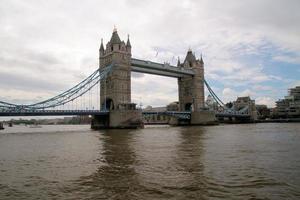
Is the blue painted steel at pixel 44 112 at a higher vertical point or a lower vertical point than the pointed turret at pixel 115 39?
lower

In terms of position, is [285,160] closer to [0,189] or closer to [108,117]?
[0,189]

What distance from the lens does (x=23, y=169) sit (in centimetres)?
1408

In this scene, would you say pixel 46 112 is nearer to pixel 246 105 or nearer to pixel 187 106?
pixel 187 106

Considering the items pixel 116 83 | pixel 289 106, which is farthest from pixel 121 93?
pixel 289 106

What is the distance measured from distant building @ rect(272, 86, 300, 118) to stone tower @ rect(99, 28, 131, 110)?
7269 centimetres

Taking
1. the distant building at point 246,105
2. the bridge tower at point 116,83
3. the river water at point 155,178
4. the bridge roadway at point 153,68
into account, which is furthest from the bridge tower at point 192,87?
the river water at point 155,178

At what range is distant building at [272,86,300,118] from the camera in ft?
400

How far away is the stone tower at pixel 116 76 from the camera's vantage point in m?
69.8

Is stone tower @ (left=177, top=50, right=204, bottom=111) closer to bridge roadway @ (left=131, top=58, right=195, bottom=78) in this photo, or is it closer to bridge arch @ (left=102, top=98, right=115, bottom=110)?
bridge roadway @ (left=131, top=58, right=195, bottom=78)

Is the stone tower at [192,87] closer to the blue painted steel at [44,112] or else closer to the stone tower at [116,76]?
the stone tower at [116,76]

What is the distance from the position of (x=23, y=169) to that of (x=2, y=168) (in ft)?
4.06

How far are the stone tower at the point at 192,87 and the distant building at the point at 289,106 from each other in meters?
41.9

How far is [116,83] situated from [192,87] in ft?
104

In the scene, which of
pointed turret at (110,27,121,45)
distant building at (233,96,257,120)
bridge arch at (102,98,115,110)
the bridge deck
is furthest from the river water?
distant building at (233,96,257,120)
